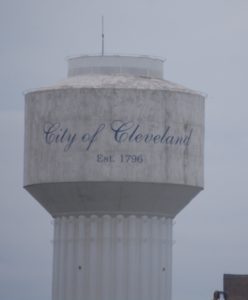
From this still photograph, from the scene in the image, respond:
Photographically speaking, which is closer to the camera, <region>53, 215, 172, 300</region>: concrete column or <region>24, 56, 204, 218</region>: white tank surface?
<region>24, 56, 204, 218</region>: white tank surface

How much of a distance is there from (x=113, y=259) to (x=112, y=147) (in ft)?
12.8

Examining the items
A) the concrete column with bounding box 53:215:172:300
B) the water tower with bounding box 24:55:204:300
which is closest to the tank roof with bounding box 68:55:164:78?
the water tower with bounding box 24:55:204:300

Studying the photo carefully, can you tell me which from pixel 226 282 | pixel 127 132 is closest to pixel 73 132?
pixel 127 132

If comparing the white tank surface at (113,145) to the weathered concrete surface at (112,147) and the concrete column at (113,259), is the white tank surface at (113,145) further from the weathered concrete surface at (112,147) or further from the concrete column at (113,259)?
Answer: the concrete column at (113,259)

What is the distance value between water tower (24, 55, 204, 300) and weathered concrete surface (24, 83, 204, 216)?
0.03 metres

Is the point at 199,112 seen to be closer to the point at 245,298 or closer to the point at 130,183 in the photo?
the point at 130,183

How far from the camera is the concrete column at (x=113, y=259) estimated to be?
60.1 meters

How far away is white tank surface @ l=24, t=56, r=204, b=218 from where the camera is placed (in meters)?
59.6

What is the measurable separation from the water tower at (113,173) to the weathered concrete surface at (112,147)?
3cm

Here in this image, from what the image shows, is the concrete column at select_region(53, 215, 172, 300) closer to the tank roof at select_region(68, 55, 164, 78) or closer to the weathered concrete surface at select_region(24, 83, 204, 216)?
the weathered concrete surface at select_region(24, 83, 204, 216)

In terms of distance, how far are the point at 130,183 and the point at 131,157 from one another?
90cm

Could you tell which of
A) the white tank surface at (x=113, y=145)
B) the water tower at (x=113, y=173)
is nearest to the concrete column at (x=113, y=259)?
the water tower at (x=113, y=173)

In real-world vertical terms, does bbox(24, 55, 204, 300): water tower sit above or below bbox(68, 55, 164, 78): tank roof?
below

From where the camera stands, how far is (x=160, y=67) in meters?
62.7
